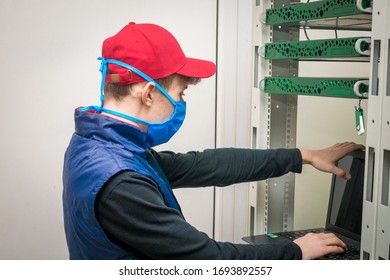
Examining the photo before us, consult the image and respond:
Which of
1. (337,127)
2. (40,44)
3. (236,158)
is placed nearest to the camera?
(236,158)

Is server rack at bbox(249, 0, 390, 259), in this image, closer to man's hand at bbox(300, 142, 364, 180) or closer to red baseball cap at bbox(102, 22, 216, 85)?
man's hand at bbox(300, 142, 364, 180)

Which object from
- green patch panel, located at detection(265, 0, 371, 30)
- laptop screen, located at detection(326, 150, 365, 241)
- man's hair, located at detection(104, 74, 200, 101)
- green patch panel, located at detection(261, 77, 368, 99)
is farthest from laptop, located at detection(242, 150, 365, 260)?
man's hair, located at detection(104, 74, 200, 101)

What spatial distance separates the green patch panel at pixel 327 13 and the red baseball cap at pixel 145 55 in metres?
0.48

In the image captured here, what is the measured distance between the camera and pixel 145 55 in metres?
1.35

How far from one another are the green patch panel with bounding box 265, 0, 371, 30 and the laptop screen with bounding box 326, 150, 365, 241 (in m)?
0.47

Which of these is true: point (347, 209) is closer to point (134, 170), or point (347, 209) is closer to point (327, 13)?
point (327, 13)

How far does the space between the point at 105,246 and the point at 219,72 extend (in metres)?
1.41

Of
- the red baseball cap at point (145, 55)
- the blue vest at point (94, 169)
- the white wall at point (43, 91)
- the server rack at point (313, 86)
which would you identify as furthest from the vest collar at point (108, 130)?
A: the white wall at point (43, 91)

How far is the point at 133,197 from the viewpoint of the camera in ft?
3.86

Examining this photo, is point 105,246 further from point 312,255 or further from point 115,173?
point 312,255

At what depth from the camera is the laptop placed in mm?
1774

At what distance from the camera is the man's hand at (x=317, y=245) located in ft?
Answer: 4.62

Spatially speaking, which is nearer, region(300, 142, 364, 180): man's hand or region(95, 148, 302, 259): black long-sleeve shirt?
region(95, 148, 302, 259): black long-sleeve shirt
